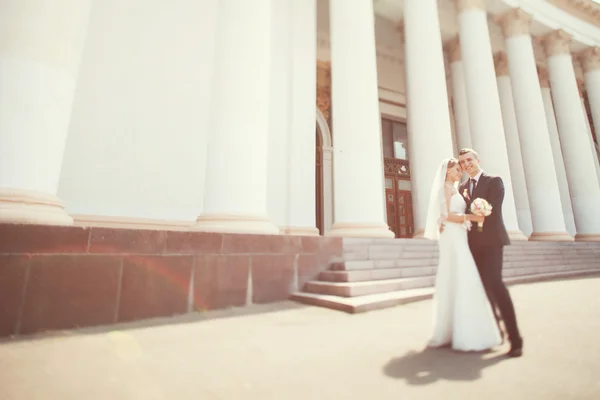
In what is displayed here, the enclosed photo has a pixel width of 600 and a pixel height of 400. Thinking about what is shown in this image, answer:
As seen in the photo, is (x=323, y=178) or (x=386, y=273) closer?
(x=386, y=273)

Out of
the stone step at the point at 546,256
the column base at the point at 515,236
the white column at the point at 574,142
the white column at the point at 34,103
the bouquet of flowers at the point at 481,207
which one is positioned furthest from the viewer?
the white column at the point at 574,142

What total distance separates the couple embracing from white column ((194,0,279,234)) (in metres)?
3.87

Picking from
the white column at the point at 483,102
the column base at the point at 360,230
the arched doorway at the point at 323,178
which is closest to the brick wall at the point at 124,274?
the column base at the point at 360,230

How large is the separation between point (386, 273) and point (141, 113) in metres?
7.83

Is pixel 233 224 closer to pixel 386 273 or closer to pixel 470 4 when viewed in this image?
pixel 386 273

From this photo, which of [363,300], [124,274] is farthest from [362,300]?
[124,274]

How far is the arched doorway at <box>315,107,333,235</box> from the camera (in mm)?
13938

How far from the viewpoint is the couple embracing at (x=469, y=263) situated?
3.05 m

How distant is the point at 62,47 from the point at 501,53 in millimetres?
21445

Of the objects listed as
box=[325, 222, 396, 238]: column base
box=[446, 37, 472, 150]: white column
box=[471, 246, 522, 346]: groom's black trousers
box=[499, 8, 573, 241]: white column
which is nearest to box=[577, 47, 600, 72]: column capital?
box=[499, 8, 573, 241]: white column

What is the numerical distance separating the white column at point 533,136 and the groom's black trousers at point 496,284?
533 inches

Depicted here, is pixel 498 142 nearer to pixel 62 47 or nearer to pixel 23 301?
pixel 62 47

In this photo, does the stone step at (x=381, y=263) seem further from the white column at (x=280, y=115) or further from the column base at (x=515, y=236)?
the column base at (x=515, y=236)

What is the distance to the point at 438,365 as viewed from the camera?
271 cm
